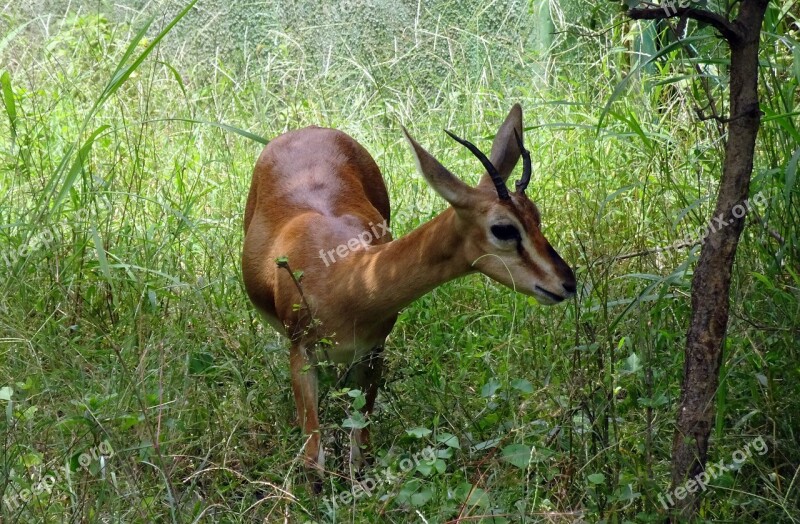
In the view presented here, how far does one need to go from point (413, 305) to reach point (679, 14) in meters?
2.24

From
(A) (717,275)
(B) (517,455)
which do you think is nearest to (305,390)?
(B) (517,455)

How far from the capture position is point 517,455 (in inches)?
116

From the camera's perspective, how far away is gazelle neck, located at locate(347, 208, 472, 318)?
347 centimetres

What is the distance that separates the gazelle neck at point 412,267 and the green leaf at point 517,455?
69 centimetres

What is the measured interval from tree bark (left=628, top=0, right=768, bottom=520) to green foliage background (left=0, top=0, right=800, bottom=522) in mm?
91

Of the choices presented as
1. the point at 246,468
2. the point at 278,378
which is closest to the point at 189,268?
the point at 278,378

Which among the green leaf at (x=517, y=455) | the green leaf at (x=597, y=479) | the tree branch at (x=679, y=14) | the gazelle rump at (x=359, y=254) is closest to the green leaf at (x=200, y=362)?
the gazelle rump at (x=359, y=254)

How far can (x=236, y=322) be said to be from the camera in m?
4.48

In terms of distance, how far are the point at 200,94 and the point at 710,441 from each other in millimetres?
4055

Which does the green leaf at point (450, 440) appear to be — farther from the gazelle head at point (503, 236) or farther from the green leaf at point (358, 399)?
the gazelle head at point (503, 236)

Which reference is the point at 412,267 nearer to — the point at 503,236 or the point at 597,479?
the point at 503,236

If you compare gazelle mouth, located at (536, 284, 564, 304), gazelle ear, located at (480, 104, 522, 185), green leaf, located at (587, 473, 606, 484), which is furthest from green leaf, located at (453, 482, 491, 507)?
gazelle ear, located at (480, 104, 522, 185)

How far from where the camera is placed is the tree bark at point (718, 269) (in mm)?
2691

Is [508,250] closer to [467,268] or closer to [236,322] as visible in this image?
[467,268]
